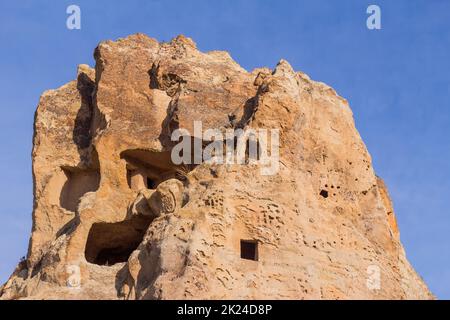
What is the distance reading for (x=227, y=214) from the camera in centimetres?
2133

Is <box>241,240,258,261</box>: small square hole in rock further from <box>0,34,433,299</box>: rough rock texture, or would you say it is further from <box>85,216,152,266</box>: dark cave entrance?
<box>85,216,152,266</box>: dark cave entrance

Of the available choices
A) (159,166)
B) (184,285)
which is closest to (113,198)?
(159,166)

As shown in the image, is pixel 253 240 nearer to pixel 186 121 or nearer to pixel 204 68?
pixel 186 121

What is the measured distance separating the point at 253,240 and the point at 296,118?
342cm

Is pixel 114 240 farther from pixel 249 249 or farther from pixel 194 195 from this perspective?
pixel 249 249

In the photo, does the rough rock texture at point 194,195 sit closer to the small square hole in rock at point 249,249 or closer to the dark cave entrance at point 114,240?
the dark cave entrance at point 114,240

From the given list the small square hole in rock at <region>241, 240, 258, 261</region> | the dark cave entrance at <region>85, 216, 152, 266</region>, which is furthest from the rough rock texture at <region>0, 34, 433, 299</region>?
the small square hole in rock at <region>241, 240, 258, 261</region>

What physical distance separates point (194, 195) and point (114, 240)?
428cm

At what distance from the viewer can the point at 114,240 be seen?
84.0 ft

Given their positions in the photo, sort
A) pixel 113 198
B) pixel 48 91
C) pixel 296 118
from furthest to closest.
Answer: pixel 48 91, pixel 113 198, pixel 296 118

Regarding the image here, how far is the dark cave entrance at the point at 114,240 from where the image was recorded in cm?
2508

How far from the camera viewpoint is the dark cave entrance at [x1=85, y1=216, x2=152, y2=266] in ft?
82.3

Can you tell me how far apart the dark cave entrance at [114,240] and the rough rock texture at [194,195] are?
0.10ft
